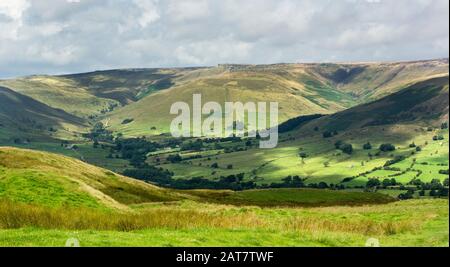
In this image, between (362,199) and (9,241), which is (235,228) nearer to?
(9,241)

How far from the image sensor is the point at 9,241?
2408 centimetres

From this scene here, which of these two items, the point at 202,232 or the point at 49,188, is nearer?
the point at 202,232

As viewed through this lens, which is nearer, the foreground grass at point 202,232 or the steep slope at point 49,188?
the foreground grass at point 202,232

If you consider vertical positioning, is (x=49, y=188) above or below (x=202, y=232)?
above

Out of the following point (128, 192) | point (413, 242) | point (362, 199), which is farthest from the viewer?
point (362, 199)

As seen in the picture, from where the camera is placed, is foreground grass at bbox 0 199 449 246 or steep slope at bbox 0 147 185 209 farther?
steep slope at bbox 0 147 185 209
